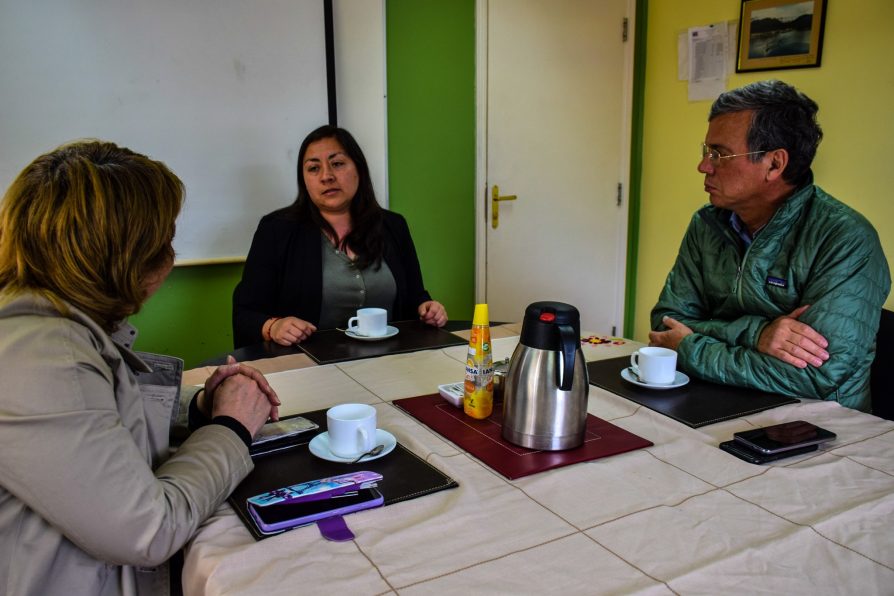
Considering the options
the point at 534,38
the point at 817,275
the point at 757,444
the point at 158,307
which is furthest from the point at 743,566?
the point at 534,38

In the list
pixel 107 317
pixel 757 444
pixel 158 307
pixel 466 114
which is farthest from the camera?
pixel 466 114

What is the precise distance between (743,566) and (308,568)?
50 centimetres

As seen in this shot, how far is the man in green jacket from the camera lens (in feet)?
4.36

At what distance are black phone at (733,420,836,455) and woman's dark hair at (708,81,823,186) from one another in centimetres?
75

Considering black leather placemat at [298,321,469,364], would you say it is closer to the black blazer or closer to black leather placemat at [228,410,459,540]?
the black blazer

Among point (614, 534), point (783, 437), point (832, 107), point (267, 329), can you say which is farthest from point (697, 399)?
point (832, 107)

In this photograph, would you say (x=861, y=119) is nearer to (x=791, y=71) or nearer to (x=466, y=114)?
(x=791, y=71)

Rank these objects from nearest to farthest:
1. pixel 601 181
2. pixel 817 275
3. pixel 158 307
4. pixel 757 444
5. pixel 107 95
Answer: pixel 757 444
pixel 817 275
pixel 107 95
pixel 158 307
pixel 601 181

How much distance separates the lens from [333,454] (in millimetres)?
1007

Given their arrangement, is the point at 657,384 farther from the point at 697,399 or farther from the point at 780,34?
the point at 780,34

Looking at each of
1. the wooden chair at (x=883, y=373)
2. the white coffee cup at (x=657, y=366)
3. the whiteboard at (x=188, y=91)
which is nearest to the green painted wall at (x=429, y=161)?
the whiteboard at (x=188, y=91)

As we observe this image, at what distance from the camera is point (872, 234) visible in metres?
1.46

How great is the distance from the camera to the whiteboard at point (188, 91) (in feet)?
7.29

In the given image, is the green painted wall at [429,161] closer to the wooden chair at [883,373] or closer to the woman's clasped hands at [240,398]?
the woman's clasped hands at [240,398]
